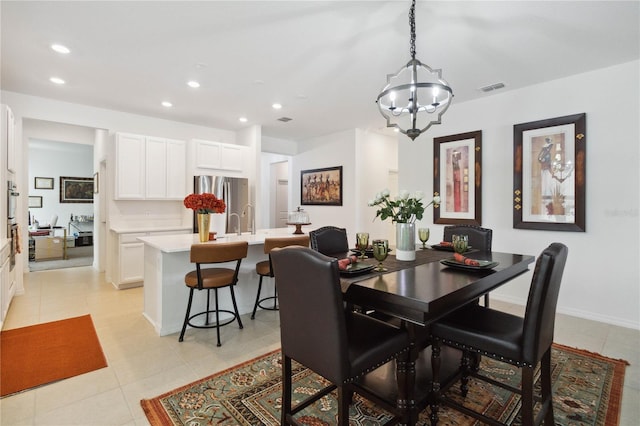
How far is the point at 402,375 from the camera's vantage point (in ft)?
5.34

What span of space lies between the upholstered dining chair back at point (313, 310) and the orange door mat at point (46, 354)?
1838 millimetres

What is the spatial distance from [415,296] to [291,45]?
2.52 m

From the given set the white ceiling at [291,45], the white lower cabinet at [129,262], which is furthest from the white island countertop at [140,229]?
the white ceiling at [291,45]

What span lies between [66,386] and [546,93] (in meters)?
5.29

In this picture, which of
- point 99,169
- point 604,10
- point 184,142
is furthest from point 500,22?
point 99,169

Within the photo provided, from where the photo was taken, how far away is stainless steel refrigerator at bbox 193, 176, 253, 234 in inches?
203

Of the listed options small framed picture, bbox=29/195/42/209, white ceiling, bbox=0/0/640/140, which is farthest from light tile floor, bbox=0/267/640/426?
small framed picture, bbox=29/195/42/209

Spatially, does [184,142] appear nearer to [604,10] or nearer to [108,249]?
[108,249]

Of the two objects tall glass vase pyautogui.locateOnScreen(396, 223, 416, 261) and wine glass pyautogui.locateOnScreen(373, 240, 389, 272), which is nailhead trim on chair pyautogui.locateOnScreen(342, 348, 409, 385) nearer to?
wine glass pyautogui.locateOnScreen(373, 240, 389, 272)

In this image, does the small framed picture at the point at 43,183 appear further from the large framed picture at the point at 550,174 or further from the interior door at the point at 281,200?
the large framed picture at the point at 550,174

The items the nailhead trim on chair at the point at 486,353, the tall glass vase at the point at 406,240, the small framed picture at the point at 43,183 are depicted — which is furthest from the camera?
the small framed picture at the point at 43,183

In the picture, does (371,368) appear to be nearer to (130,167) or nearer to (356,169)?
(356,169)

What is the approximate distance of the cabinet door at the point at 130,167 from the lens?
4.65m

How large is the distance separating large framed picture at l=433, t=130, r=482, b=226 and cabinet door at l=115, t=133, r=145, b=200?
4388mm
